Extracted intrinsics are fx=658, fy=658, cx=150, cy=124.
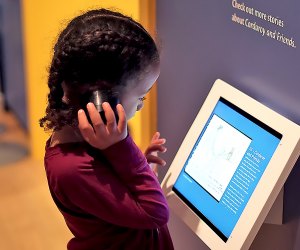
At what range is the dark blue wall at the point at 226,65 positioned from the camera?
141cm

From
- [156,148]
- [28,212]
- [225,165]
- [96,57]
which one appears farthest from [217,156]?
[28,212]

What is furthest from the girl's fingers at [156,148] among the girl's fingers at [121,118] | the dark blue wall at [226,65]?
the girl's fingers at [121,118]

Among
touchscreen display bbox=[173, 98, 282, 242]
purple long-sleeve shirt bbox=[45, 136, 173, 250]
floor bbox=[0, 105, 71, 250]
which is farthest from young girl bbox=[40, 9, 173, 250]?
floor bbox=[0, 105, 71, 250]

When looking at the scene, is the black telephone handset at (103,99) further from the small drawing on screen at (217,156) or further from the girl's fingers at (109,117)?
the small drawing on screen at (217,156)

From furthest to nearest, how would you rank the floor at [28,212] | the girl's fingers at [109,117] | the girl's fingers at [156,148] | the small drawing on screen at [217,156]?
1. the floor at [28,212]
2. the girl's fingers at [156,148]
3. the small drawing on screen at [217,156]
4. the girl's fingers at [109,117]

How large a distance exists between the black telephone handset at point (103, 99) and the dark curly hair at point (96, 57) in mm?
15

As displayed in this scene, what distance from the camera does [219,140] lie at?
5.21 ft

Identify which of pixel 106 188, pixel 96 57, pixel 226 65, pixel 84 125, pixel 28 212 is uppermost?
pixel 226 65

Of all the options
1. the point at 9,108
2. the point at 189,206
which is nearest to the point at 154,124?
the point at 189,206

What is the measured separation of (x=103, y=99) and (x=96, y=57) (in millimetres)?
84

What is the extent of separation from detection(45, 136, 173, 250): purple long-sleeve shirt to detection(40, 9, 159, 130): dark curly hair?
0.28 feet

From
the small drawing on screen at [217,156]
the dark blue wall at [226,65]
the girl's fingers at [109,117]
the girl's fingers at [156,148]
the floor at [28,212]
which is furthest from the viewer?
the floor at [28,212]

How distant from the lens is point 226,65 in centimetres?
164

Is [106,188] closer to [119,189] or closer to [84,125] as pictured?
[119,189]
